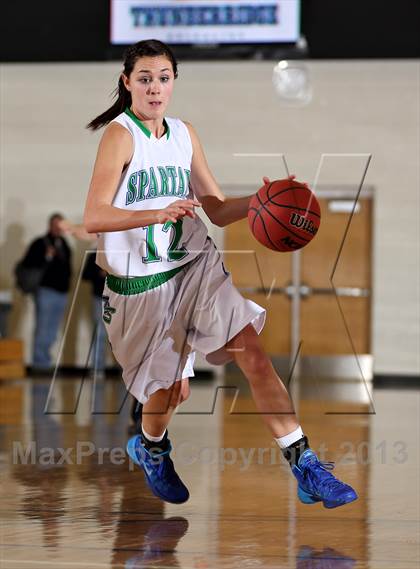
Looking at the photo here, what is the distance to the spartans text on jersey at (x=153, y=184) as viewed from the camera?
11.2ft

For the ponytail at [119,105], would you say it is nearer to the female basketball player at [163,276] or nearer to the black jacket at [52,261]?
the female basketball player at [163,276]

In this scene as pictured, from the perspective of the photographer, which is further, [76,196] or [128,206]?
[76,196]

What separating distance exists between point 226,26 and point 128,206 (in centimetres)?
701

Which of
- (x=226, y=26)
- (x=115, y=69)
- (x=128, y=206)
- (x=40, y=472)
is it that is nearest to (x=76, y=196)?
(x=115, y=69)

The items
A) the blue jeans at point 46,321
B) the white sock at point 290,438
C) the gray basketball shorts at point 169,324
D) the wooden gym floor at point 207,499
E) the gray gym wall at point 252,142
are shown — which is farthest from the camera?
the blue jeans at point 46,321

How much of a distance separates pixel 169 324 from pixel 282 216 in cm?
52

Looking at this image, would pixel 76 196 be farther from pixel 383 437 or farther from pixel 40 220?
pixel 383 437

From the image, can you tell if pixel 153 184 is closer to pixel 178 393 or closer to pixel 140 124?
pixel 140 124

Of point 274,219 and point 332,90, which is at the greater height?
point 332,90

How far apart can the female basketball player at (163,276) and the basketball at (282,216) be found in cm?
13

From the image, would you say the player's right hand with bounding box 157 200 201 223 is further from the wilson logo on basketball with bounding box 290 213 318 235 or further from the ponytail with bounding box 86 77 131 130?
the ponytail with bounding box 86 77 131 130

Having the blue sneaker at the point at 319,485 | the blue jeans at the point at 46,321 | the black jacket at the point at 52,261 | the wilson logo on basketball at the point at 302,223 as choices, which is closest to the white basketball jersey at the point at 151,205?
the wilson logo on basketball at the point at 302,223

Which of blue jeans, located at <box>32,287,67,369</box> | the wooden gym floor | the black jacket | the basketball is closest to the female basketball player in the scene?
the basketball

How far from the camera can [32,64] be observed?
11.1 metres
